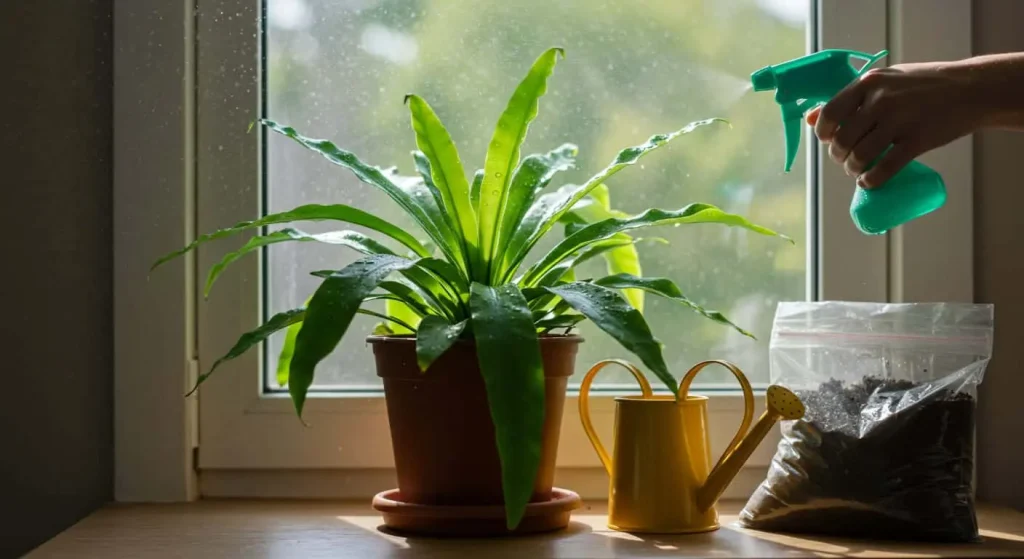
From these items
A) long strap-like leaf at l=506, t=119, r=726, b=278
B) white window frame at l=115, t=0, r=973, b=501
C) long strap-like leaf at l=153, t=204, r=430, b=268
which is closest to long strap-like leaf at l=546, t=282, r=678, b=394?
long strap-like leaf at l=506, t=119, r=726, b=278

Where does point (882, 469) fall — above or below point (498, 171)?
below

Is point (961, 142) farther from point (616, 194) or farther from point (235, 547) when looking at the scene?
point (235, 547)

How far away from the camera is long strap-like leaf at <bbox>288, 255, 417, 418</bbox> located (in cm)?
90

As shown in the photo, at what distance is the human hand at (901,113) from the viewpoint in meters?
0.98

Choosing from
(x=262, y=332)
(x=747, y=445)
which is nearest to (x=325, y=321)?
(x=262, y=332)

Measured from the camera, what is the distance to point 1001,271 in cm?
130

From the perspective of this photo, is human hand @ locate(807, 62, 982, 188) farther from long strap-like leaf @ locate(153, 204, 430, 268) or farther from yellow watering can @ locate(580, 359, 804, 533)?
long strap-like leaf @ locate(153, 204, 430, 268)

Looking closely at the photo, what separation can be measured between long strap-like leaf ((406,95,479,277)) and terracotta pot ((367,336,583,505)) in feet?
0.39

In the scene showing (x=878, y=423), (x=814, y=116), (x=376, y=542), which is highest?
(x=814, y=116)

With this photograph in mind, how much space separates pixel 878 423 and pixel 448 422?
17.4 inches

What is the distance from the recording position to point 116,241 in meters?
1.28

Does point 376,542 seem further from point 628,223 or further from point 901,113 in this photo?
point 901,113

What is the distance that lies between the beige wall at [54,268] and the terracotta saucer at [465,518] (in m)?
0.45

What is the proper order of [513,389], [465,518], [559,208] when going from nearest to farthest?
[513,389] → [465,518] → [559,208]
